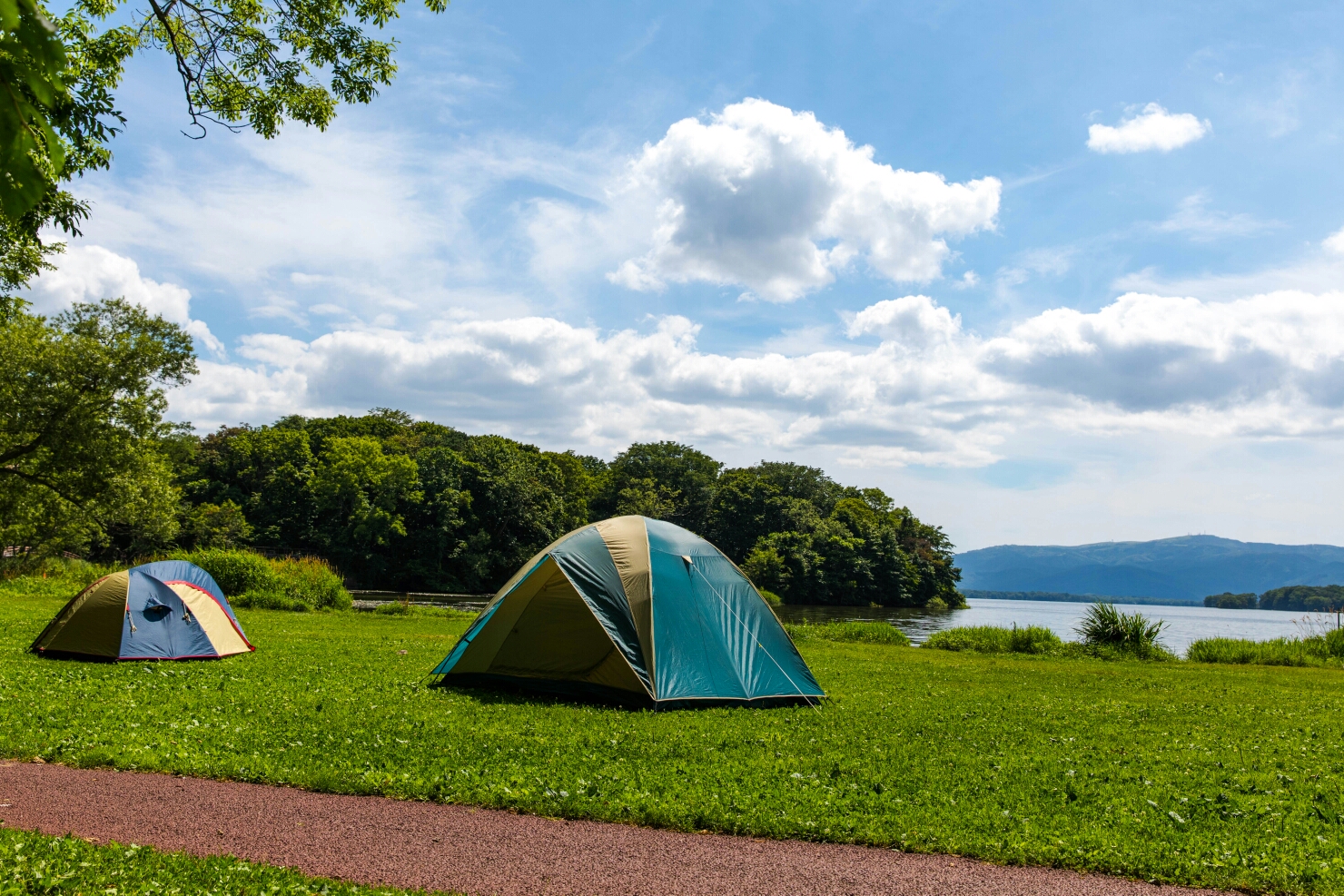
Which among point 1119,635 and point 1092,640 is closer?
point 1119,635

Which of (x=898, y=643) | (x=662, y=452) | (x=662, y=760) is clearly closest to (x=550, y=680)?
(x=662, y=760)

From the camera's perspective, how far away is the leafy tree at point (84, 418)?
26.0 m

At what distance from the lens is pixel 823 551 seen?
71.6 meters

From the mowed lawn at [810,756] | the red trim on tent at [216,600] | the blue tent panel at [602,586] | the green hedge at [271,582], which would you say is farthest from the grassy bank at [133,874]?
the green hedge at [271,582]

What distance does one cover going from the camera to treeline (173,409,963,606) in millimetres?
64062

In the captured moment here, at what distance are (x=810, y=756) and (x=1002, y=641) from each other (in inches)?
730

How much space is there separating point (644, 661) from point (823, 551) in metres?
62.9

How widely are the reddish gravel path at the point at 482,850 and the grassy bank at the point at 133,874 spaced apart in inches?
10.0

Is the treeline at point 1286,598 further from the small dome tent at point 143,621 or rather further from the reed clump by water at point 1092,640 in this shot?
the small dome tent at point 143,621

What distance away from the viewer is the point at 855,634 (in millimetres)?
26938

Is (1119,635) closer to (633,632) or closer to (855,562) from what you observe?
(633,632)

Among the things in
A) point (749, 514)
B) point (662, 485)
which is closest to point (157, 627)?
point (749, 514)

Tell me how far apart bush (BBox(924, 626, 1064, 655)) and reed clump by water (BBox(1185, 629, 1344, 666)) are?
375 cm

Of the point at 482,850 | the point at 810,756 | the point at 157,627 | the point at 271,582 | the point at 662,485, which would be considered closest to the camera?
the point at 482,850
